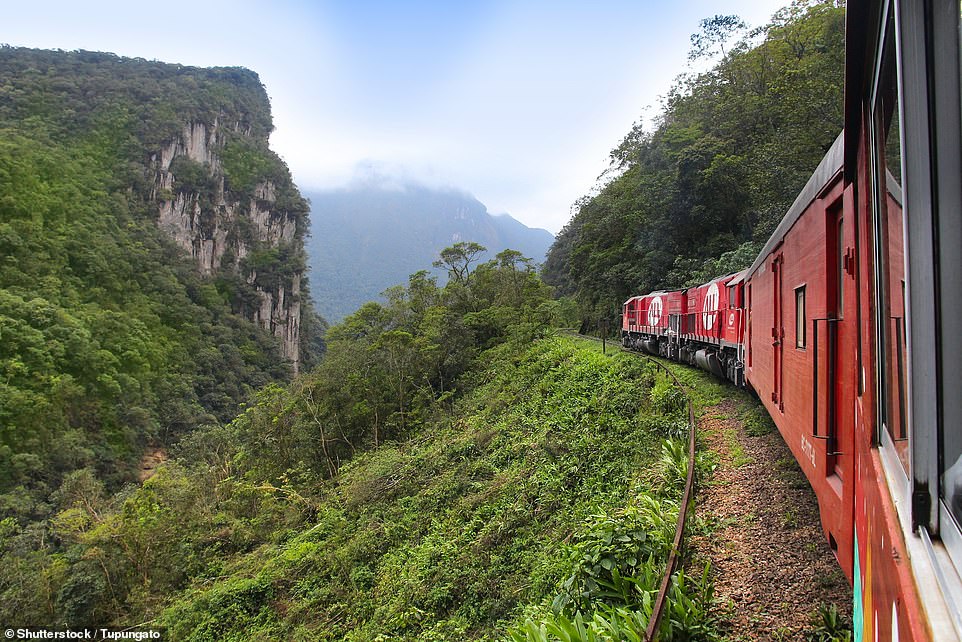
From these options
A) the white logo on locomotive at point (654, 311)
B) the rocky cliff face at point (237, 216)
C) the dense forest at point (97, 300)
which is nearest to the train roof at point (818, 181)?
the white logo on locomotive at point (654, 311)

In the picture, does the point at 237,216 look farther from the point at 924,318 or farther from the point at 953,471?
the point at 953,471

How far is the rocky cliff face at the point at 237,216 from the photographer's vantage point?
60.2 metres

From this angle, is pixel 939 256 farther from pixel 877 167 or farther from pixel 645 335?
pixel 645 335

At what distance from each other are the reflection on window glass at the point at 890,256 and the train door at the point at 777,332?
4033 mm

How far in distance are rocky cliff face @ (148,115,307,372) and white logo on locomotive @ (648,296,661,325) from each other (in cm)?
4881

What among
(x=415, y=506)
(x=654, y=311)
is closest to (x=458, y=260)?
(x=654, y=311)

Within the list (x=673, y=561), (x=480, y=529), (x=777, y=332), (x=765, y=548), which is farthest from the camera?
(x=480, y=529)

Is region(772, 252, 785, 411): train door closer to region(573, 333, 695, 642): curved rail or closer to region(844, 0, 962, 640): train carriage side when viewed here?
region(573, 333, 695, 642): curved rail

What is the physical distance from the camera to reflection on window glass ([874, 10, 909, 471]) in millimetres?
1069

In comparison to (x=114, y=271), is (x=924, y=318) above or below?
below

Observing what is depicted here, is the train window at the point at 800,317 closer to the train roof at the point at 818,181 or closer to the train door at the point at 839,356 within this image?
the train roof at the point at 818,181

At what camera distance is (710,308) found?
11359 millimetres

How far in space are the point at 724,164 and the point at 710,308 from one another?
11597 mm

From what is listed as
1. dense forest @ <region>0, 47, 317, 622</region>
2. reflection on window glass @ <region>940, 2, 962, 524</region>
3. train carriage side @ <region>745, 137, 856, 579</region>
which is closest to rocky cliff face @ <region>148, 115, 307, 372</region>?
dense forest @ <region>0, 47, 317, 622</region>
